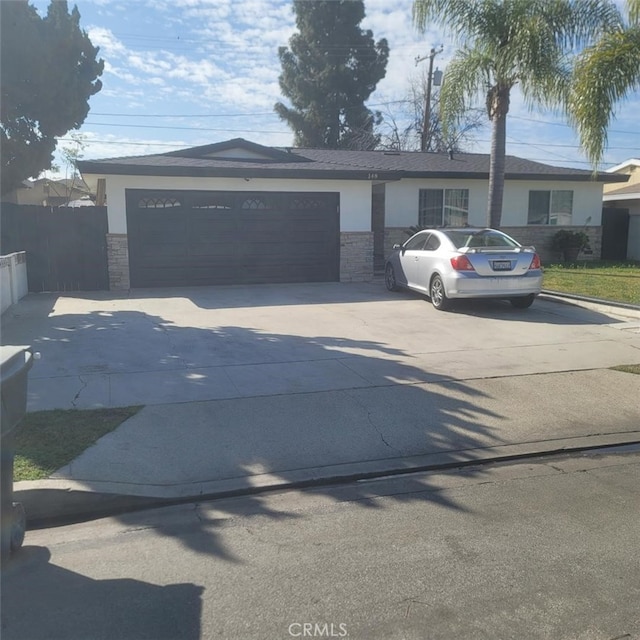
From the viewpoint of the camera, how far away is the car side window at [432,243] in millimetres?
12170

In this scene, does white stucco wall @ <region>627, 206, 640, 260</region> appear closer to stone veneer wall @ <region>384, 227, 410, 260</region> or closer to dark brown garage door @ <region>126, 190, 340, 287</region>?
stone veneer wall @ <region>384, 227, 410, 260</region>

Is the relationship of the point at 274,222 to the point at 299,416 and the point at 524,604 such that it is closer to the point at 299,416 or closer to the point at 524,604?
the point at 299,416

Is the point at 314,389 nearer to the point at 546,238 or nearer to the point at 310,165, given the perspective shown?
the point at 310,165

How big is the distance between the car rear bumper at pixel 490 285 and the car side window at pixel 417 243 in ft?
5.95

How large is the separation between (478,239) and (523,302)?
1481 millimetres

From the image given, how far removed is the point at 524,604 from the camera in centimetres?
323

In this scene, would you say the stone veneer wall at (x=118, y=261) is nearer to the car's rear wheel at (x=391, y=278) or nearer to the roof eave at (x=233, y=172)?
the roof eave at (x=233, y=172)

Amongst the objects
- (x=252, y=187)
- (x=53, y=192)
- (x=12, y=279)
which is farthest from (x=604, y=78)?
(x=53, y=192)

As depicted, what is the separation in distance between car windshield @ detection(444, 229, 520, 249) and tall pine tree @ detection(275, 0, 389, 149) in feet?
94.4

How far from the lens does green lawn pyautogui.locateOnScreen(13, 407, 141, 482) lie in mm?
4793

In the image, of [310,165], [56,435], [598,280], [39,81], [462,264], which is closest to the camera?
[56,435]

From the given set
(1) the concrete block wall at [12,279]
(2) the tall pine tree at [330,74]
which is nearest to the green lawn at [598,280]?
(1) the concrete block wall at [12,279]

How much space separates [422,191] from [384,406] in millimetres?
14418

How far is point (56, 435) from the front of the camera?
544 centimetres
